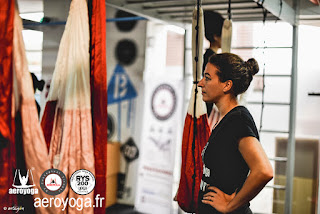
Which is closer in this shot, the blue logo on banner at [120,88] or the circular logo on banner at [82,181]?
the circular logo on banner at [82,181]

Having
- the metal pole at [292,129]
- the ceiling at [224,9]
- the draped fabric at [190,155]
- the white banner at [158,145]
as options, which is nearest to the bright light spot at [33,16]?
the draped fabric at [190,155]

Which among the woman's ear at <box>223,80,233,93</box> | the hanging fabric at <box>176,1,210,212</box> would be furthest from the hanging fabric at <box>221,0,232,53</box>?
the woman's ear at <box>223,80,233,93</box>

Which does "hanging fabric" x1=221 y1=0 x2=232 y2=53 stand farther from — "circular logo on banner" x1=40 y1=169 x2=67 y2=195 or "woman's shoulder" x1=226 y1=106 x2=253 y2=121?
"circular logo on banner" x1=40 y1=169 x2=67 y2=195

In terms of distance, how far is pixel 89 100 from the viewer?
64.7 inches

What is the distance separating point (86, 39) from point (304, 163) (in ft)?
10.5

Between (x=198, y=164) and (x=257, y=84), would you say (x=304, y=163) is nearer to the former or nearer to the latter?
(x=257, y=84)

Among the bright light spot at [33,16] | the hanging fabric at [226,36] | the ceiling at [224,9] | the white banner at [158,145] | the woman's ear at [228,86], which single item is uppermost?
the ceiling at [224,9]

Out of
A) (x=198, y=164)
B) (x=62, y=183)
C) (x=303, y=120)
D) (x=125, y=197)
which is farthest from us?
(x=125, y=197)

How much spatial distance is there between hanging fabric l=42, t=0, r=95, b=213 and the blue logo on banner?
362cm

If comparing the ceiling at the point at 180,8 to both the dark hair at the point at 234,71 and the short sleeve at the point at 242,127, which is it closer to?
the dark hair at the point at 234,71

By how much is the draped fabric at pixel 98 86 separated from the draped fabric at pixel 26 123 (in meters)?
0.24

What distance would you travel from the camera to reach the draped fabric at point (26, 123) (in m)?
1.43

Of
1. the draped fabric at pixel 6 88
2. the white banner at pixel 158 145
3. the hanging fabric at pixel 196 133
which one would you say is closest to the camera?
the draped fabric at pixel 6 88

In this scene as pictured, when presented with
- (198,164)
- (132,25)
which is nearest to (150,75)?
A: (132,25)
